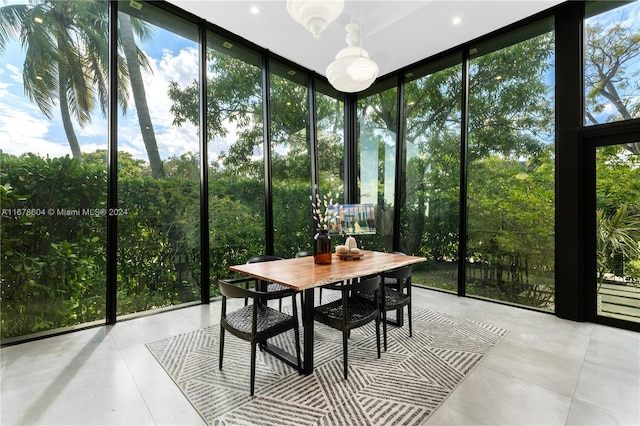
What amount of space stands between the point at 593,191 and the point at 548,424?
2.81m

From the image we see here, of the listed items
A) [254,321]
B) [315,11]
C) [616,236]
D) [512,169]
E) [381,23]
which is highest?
[381,23]

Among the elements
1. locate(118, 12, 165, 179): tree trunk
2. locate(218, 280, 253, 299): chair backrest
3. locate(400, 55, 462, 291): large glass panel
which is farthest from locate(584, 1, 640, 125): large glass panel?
locate(118, 12, 165, 179): tree trunk

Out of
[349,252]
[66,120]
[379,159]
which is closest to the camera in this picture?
[66,120]

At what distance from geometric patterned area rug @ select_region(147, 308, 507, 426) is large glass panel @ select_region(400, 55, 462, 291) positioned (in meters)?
1.66

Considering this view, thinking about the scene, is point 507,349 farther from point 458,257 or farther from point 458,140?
point 458,140

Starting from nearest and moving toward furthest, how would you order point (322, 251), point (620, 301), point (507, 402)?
point (507, 402), point (322, 251), point (620, 301)

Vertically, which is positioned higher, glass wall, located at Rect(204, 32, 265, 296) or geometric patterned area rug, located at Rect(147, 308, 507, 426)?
glass wall, located at Rect(204, 32, 265, 296)

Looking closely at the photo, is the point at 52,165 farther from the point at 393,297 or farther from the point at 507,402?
the point at 507,402

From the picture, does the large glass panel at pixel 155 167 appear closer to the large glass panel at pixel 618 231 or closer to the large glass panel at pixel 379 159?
the large glass panel at pixel 379 159

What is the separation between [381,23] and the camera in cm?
390

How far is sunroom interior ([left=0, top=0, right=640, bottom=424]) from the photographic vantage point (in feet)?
7.98

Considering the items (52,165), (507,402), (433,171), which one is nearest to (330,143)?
(433,171)

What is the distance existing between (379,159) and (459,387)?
4.18 m

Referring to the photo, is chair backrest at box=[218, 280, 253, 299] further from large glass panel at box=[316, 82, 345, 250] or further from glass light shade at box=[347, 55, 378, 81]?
large glass panel at box=[316, 82, 345, 250]
